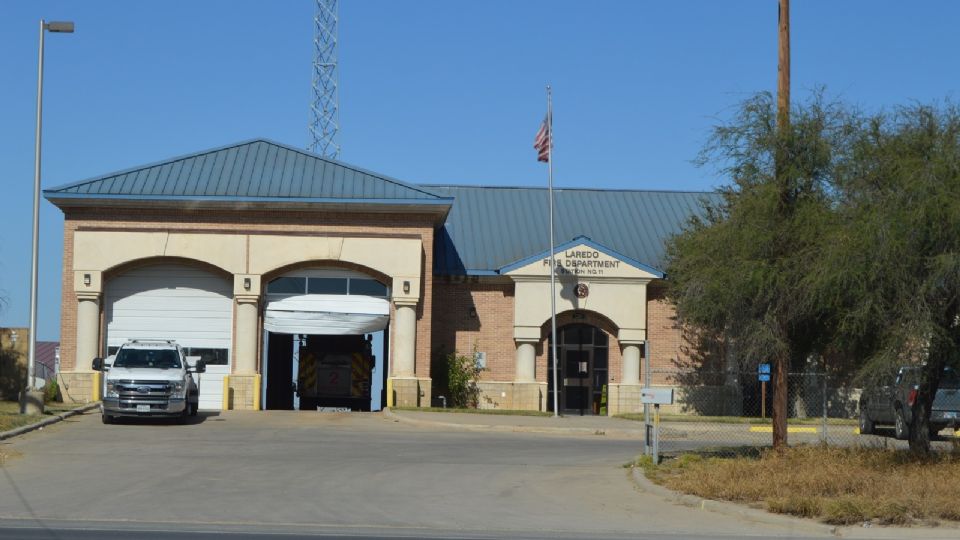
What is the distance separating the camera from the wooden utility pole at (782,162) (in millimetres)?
19125

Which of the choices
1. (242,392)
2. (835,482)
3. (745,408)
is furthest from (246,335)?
(835,482)

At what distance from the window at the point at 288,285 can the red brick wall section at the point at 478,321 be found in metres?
4.53

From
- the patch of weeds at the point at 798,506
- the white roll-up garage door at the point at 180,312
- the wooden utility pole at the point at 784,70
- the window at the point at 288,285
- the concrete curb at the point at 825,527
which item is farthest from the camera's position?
the window at the point at 288,285

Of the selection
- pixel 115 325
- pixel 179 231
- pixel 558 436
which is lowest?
pixel 558 436

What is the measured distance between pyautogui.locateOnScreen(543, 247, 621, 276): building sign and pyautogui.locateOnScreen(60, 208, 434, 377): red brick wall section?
15.4 ft

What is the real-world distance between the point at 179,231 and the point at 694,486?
22.1m

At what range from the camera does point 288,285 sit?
119ft

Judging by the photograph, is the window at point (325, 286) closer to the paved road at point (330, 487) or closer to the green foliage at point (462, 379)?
the green foliage at point (462, 379)

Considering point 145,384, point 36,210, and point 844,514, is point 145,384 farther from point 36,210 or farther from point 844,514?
point 844,514

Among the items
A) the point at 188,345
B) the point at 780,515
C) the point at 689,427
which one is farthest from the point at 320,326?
the point at 780,515

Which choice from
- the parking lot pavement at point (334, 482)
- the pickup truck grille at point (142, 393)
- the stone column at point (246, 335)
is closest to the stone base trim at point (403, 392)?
the stone column at point (246, 335)

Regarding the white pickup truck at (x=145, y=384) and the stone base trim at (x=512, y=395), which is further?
the stone base trim at (x=512, y=395)

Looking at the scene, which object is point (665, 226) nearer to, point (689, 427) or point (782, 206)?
point (689, 427)

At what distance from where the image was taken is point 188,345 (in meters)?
35.8
